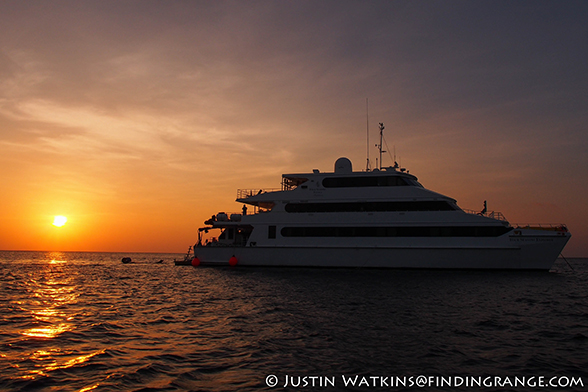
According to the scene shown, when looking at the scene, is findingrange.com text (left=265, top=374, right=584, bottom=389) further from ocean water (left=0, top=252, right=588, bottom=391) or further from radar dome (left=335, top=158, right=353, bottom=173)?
radar dome (left=335, top=158, right=353, bottom=173)

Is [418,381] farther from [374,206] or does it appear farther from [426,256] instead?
[374,206]

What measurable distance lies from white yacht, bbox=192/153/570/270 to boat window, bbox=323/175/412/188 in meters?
0.07

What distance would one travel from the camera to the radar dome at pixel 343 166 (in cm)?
2870

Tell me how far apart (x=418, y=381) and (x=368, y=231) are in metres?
19.7

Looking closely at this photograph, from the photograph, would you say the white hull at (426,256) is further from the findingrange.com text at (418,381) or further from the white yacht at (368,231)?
the findingrange.com text at (418,381)

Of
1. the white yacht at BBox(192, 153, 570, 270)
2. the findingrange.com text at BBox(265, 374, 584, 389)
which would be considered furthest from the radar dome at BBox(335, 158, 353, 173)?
the findingrange.com text at BBox(265, 374, 584, 389)

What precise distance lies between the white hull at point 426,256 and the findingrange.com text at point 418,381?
1840 centimetres

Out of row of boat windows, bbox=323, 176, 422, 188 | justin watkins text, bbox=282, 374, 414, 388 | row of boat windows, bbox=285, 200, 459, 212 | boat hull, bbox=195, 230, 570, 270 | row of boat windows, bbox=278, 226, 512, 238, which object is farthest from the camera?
row of boat windows, bbox=323, 176, 422, 188

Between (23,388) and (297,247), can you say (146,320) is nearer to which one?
(23,388)

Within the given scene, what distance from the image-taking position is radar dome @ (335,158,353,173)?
2870cm

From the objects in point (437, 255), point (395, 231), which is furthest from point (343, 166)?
point (437, 255)

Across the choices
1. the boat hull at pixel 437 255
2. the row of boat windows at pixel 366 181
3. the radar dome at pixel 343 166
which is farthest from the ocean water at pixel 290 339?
the radar dome at pixel 343 166

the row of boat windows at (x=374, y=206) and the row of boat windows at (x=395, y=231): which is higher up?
the row of boat windows at (x=374, y=206)

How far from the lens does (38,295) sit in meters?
17.0
